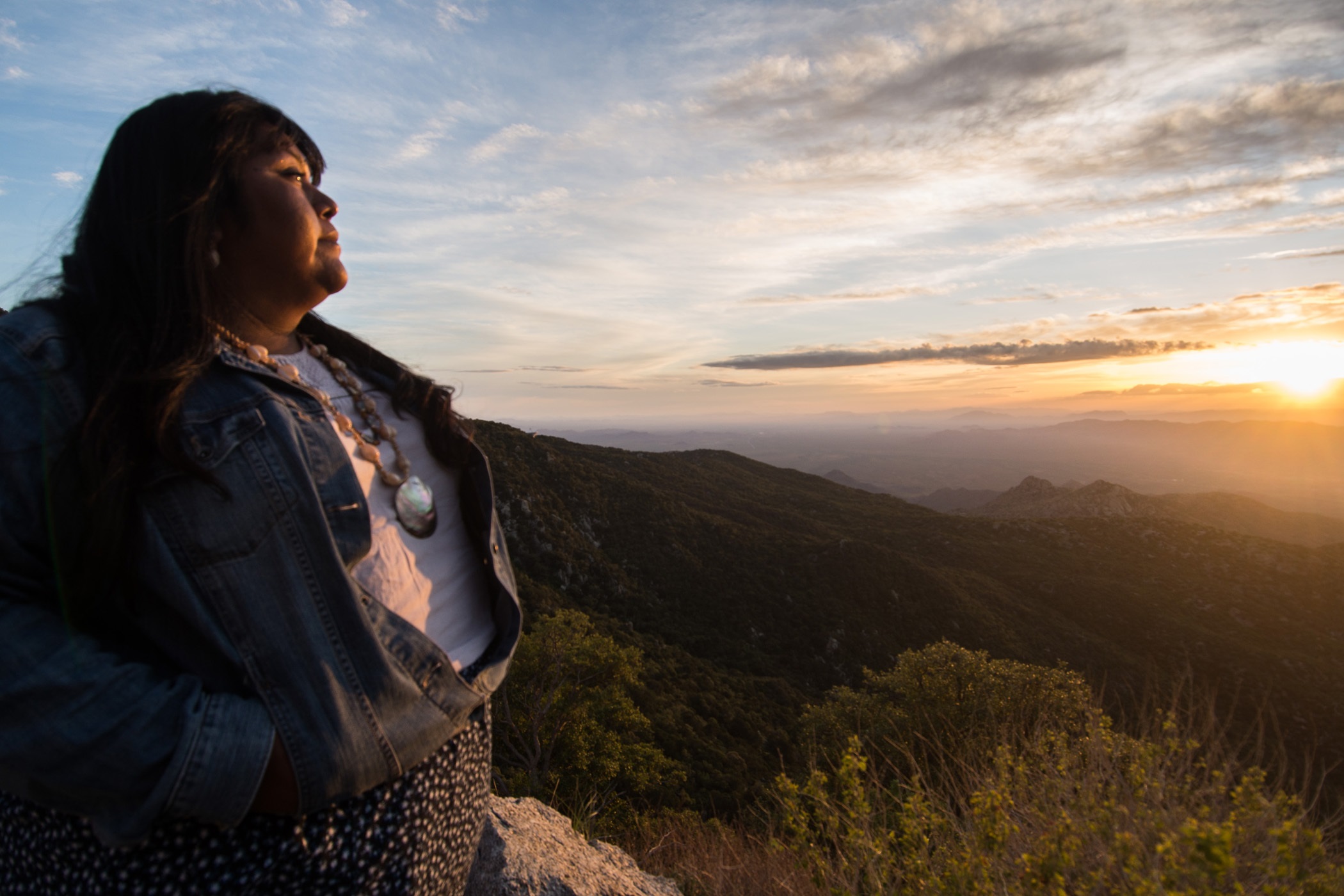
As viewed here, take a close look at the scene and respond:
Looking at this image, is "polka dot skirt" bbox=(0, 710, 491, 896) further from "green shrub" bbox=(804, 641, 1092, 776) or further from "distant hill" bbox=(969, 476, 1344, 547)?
"distant hill" bbox=(969, 476, 1344, 547)

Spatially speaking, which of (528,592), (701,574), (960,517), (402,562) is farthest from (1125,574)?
(402,562)

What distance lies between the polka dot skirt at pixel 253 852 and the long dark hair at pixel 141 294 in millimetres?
432

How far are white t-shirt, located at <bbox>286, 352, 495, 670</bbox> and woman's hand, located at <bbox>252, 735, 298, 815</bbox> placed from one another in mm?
338

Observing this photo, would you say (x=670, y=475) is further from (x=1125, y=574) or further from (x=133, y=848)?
(x=133, y=848)

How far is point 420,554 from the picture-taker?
5.19 ft

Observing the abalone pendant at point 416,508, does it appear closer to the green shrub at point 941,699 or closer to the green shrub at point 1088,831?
the green shrub at point 1088,831

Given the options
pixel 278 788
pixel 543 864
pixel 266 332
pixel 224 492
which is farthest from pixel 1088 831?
pixel 266 332

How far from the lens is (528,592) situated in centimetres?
2712

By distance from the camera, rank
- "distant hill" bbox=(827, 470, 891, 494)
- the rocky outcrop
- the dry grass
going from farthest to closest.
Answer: "distant hill" bbox=(827, 470, 891, 494) < the dry grass < the rocky outcrop

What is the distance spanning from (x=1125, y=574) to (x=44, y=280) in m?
61.5

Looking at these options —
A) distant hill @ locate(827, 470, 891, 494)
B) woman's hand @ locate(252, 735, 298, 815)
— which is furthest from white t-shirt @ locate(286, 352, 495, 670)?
distant hill @ locate(827, 470, 891, 494)

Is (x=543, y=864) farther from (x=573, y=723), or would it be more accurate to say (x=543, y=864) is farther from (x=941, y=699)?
(x=941, y=699)

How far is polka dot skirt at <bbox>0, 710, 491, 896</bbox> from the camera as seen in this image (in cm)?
106

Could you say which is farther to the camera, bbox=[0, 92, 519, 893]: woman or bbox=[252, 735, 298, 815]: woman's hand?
bbox=[252, 735, 298, 815]: woman's hand
